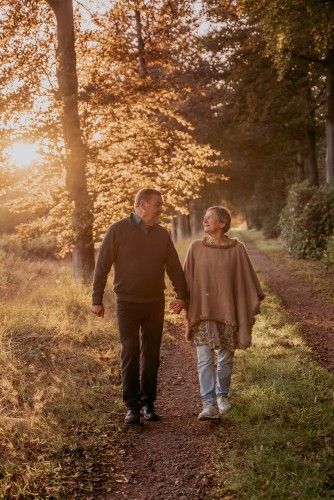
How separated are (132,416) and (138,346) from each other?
69 cm

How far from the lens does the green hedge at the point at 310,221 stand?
15.8 m

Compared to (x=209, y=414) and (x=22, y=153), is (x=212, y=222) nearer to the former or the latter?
(x=209, y=414)

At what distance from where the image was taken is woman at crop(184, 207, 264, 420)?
469cm

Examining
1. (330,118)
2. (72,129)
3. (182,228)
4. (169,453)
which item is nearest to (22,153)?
(72,129)

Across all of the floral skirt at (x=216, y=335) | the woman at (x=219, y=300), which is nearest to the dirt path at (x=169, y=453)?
the woman at (x=219, y=300)

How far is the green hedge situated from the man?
11282 mm

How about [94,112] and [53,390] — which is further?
[94,112]

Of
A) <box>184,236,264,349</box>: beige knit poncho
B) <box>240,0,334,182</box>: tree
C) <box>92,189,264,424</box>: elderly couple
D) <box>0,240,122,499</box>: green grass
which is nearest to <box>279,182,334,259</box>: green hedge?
<box>240,0,334,182</box>: tree

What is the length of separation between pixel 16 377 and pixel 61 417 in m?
0.86

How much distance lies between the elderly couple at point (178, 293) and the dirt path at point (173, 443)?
27 centimetres

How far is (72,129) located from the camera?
9609mm

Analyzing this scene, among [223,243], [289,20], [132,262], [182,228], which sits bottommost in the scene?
[182,228]

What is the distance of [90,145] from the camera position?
33.5 ft

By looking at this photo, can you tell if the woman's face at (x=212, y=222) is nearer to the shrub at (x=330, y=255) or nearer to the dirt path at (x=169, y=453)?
the dirt path at (x=169, y=453)
